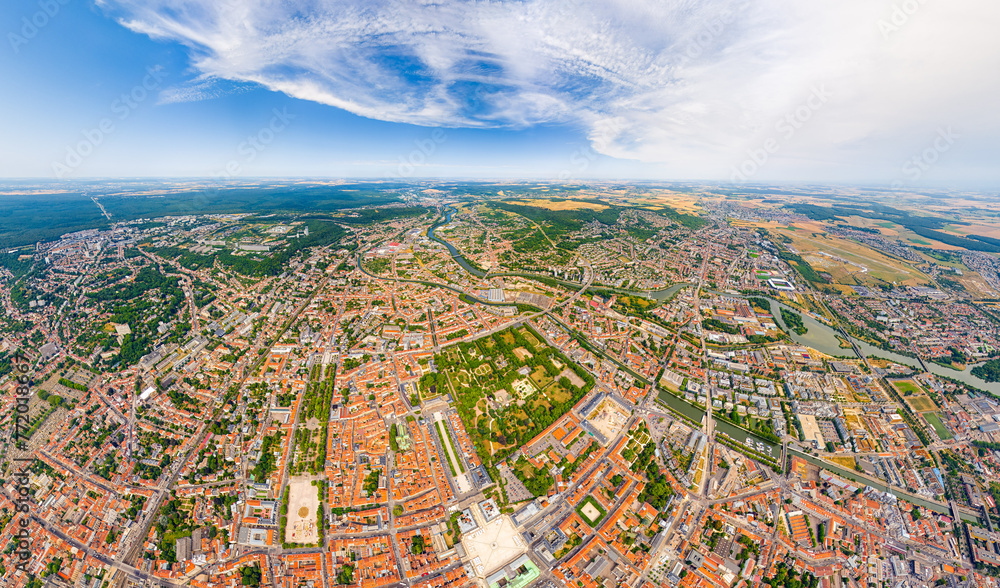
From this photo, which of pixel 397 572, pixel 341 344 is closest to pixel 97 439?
pixel 341 344

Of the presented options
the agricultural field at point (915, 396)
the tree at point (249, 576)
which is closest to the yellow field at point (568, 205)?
the agricultural field at point (915, 396)

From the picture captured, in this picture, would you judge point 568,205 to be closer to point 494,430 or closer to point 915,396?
point 915,396

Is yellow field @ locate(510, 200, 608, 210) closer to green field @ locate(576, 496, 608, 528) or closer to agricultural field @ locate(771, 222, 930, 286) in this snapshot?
agricultural field @ locate(771, 222, 930, 286)

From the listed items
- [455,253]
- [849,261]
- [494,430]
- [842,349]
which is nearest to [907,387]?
[842,349]

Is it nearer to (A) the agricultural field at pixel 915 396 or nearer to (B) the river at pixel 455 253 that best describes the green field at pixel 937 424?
(A) the agricultural field at pixel 915 396

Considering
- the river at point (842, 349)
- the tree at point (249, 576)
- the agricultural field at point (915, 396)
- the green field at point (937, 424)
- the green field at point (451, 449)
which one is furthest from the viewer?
the river at point (842, 349)

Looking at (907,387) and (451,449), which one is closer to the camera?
(451,449)

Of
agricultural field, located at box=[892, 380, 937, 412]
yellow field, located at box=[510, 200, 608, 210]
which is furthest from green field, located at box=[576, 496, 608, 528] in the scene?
yellow field, located at box=[510, 200, 608, 210]
